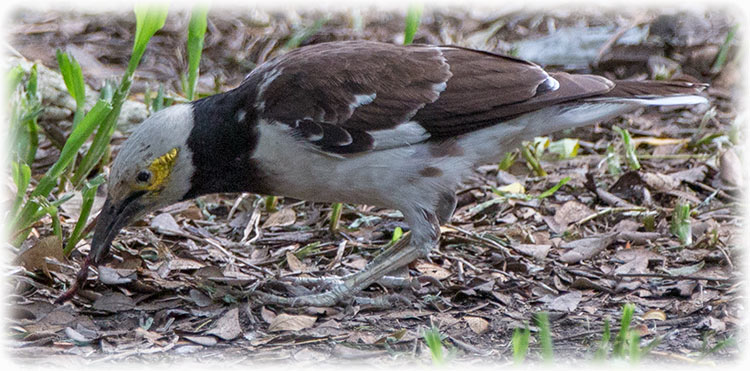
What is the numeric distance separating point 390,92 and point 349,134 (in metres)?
0.35

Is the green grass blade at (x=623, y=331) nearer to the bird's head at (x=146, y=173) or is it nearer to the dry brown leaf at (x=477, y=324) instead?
the dry brown leaf at (x=477, y=324)

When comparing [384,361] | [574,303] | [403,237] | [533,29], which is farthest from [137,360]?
[533,29]

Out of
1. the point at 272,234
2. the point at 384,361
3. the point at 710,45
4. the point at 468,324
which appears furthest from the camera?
the point at 710,45

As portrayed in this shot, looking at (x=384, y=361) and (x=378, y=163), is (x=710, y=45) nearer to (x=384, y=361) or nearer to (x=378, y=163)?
(x=378, y=163)

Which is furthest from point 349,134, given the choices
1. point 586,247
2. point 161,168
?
point 586,247

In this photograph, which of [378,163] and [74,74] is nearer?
[378,163]

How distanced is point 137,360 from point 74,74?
219 centimetres

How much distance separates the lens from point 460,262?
5844 mm

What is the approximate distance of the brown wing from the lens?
5176 millimetres

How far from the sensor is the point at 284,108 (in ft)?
17.0

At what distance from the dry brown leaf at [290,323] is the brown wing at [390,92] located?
94 cm

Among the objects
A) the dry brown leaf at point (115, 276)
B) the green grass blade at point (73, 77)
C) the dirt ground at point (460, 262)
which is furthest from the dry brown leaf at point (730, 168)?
the green grass blade at point (73, 77)

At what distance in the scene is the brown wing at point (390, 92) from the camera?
518cm

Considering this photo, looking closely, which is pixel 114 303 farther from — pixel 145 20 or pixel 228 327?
pixel 145 20
